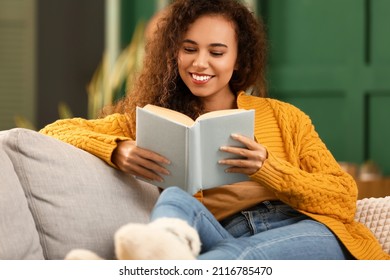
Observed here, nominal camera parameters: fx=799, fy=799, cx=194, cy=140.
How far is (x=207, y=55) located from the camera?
1943 mm

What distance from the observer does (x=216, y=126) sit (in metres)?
1.71

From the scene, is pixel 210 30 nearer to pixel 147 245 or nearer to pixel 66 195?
pixel 66 195

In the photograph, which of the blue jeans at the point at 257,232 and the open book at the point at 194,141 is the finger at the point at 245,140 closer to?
the open book at the point at 194,141

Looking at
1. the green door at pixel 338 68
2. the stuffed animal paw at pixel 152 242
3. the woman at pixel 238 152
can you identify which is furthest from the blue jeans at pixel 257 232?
the green door at pixel 338 68

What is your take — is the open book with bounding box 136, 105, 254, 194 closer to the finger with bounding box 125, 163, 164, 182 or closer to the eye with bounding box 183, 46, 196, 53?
the finger with bounding box 125, 163, 164, 182

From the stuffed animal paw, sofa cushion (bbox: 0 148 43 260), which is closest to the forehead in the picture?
sofa cushion (bbox: 0 148 43 260)

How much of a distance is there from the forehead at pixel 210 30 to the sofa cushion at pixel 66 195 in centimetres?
40

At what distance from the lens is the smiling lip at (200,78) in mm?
1962

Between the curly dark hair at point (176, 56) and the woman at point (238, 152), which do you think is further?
the curly dark hair at point (176, 56)

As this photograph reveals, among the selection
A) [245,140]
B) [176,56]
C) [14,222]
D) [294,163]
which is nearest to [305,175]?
[294,163]

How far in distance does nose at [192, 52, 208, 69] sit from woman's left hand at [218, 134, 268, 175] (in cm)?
27

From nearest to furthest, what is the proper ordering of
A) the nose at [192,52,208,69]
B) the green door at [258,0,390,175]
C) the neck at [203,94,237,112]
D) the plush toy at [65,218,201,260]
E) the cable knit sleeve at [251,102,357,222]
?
the plush toy at [65,218,201,260] → the cable knit sleeve at [251,102,357,222] → the nose at [192,52,208,69] → the neck at [203,94,237,112] → the green door at [258,0,390,175]

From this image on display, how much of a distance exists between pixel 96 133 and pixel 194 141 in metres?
0.33

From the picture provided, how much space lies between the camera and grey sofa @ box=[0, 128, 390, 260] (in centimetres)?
164
